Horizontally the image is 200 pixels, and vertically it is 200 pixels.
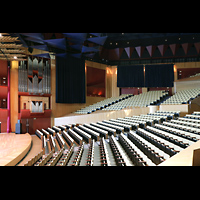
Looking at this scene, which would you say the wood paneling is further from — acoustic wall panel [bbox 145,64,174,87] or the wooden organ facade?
acoustic wall panel [bbox 145,64,174,87]

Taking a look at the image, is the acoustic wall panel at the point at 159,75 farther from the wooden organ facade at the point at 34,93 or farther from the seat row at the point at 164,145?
the seat row at the point at 164,145

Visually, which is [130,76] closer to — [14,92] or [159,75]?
[159,75]

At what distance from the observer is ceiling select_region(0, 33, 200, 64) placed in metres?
3.84

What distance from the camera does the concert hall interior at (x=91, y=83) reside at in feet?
9.67

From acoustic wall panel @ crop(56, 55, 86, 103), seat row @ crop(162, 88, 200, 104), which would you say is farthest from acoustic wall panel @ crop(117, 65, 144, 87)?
seat row @ crop(162, 88, 200, 104)

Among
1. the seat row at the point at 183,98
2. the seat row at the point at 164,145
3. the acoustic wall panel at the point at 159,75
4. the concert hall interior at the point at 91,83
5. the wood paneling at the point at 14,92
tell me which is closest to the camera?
the seat row at the point at 164,145

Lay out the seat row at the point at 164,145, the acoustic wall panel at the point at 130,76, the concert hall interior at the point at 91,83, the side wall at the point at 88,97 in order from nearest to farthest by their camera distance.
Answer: the seat row at the point at 164,145 → the concert hall interior at the point at 91,83 → the side wall at the point at 88,97 → the acoustic wall panel at the point at 130,76

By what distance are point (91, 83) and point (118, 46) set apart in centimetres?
125

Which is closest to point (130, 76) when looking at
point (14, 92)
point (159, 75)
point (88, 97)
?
point (159, 75)

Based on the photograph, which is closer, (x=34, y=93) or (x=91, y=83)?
(x=34, y=93)

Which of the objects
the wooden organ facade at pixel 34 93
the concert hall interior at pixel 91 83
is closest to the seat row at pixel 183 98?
the concert hall interior at pixel 91 83

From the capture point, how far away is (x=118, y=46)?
5355 mm
